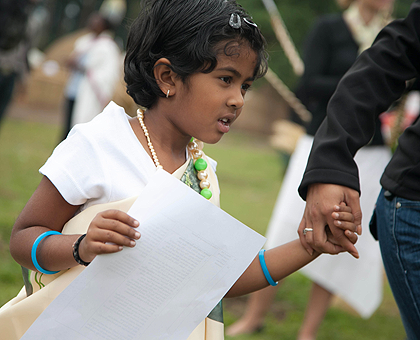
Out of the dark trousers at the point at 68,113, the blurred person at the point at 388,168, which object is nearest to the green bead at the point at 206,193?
the blurred person at the point at 388,168

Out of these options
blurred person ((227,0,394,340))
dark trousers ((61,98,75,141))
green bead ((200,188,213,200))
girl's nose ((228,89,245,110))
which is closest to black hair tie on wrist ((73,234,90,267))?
green bead ((200,188,213,200))

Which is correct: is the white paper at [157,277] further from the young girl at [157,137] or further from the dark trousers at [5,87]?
the dark trousers at [5,87]

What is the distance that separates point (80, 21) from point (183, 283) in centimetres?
1784

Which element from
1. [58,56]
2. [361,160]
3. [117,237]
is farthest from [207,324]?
[58,56]

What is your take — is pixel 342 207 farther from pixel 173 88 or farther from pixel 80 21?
pixel 80 21

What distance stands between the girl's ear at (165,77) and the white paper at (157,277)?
0.31 meters

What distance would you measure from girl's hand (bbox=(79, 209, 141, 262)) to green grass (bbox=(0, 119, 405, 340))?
1726 millimetres

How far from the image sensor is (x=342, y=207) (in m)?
1.28

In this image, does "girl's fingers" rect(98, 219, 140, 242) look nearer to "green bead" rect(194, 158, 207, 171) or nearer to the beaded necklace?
the beaded necklace

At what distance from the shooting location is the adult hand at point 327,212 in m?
1.29

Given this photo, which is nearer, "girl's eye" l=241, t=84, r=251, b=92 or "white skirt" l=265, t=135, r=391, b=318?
"girl's eye" l=241, t=84, r=251, b=92

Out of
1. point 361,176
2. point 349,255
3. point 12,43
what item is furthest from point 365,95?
point 12,43

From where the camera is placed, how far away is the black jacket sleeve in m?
1.33

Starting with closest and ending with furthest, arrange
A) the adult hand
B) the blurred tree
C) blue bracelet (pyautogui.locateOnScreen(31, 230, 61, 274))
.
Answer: blue bracelet (pyautogui.locateOnScreen(31, 230, 61, 274)), the adult hand, the blurred tree
